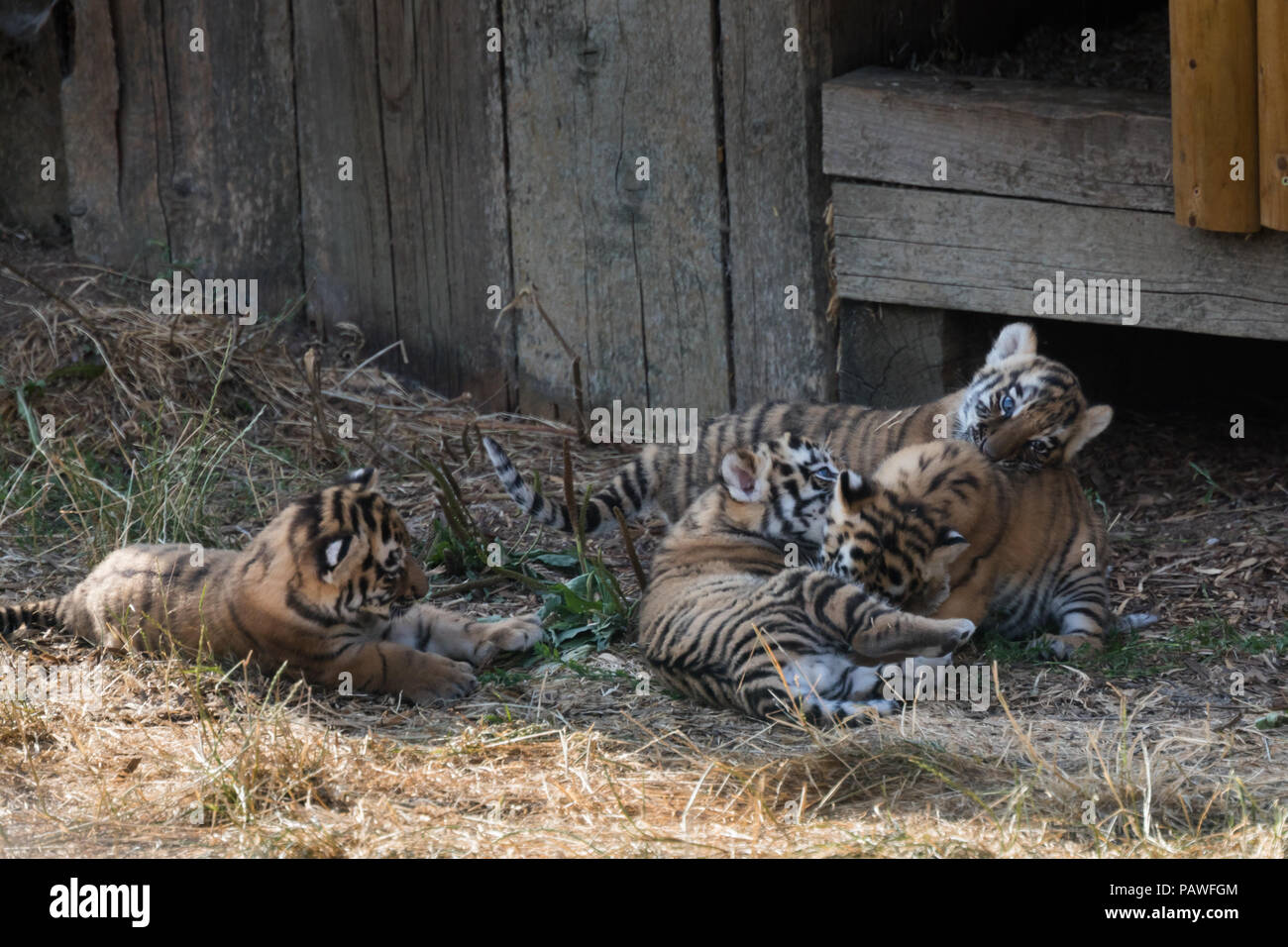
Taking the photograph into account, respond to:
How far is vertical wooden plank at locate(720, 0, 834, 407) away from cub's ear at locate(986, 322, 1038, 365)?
0.78 m

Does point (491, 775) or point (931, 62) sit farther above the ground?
point (931, 62)

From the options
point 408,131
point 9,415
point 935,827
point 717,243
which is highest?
point 408,131

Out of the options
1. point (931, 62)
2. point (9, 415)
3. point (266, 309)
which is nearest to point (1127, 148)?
point (931, 62)

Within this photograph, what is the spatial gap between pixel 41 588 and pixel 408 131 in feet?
8.60

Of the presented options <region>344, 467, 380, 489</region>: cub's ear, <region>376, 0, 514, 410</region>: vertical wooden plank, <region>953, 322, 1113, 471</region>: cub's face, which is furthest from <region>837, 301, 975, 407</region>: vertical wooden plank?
<region>344, 467, 380, 489</region>: cub's ear

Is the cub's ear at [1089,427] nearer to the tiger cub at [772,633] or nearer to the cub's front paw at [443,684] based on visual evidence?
the tiger cub at [772,633]

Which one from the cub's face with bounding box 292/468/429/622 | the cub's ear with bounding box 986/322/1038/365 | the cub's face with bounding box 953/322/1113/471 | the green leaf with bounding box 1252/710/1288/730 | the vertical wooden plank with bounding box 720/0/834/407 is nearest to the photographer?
the green leaf with bounding box 1252/710/1288/730

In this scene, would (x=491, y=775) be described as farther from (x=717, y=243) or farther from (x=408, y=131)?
(x=408, y=131)

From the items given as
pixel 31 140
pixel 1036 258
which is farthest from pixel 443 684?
pixel 31 140

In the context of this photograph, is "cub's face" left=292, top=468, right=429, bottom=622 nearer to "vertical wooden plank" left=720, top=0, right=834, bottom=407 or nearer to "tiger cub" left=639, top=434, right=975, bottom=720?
"tiger cub" left=639, top=434, right=975, bottom=720

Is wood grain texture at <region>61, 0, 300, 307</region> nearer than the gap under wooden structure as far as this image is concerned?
No

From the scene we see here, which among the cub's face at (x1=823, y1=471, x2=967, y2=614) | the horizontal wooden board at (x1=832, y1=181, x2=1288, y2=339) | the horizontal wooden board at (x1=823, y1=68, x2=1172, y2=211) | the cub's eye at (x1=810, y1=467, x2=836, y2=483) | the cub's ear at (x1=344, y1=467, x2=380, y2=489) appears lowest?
the cub's face at (x1=823, y1=471, x2=967, y2=614)

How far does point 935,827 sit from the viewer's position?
400 centimetres

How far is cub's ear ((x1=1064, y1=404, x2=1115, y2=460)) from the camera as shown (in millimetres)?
5893
